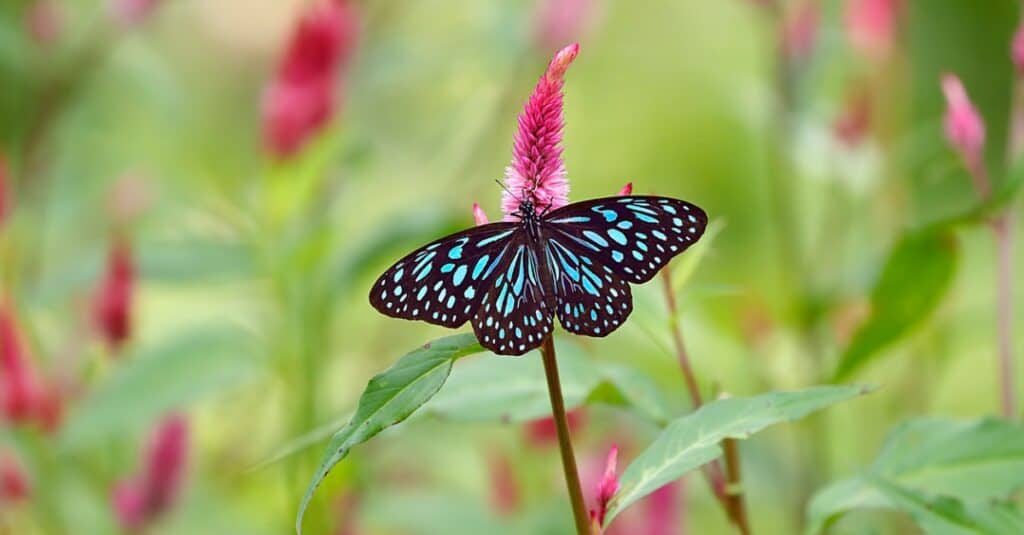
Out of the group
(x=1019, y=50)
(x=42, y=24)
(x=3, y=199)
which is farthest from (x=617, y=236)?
(x=42, y=24)

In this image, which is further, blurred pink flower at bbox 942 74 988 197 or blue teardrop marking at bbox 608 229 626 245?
blurred pink flower at bbox 942 74 988 197

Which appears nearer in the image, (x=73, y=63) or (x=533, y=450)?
(x=533, y=450)

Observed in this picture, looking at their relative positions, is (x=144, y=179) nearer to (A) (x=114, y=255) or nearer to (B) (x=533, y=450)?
(A) (x=114, y=255)

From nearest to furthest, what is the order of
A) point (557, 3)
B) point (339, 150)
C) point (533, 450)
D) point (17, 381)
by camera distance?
1. point (17, 381)
2. point (339, 150)
3. point (533, 450)
4. point (557, 3)

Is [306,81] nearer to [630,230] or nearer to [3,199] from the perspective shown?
[3,199]

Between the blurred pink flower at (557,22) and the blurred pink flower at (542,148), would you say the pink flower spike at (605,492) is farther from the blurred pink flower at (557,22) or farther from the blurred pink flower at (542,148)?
the blurred pink flower at (557,22)

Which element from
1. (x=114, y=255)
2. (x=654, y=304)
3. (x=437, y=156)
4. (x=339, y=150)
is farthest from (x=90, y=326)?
(x=654, y=304)

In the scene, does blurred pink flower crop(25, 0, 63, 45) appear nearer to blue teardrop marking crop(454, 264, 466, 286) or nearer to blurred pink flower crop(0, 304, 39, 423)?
blurred pink flower crop(0, 304, 39, 423)

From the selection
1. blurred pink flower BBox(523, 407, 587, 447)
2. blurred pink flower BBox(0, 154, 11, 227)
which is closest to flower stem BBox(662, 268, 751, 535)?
blurred pink flower BBox(523, 407, 587, 447)
